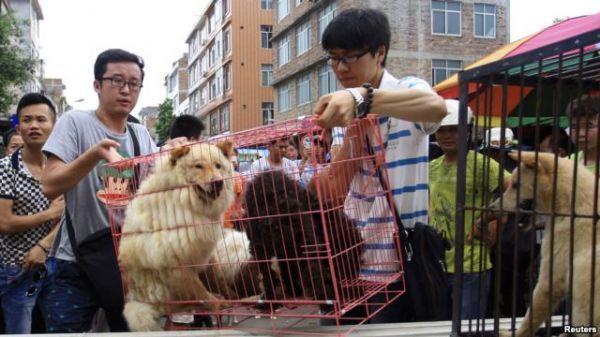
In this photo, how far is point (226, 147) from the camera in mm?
1917

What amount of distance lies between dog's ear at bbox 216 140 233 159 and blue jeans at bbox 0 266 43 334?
2117 mm

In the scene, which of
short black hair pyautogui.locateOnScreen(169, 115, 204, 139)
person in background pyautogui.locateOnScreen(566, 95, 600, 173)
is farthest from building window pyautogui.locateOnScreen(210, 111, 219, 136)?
person in background pyautogui.locateOnScreen(566, 95, 600, 173)

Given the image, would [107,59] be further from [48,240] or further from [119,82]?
[48,240]

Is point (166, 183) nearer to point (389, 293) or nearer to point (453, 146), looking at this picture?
point (389, 293)

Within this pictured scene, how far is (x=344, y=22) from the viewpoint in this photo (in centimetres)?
217

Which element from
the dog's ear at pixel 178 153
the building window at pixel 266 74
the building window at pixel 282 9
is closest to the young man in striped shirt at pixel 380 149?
the dog's ear at pixel 178 153

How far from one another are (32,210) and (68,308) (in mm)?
1199

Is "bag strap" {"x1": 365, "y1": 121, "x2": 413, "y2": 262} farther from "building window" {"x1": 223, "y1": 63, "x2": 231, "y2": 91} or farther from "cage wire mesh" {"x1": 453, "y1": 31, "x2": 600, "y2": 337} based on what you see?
"building window" {"x1": 223, "y1": 63, "x2": 231, "y2": 91}

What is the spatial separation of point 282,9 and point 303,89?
20.4 ft

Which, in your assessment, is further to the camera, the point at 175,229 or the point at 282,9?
the point at 282,9

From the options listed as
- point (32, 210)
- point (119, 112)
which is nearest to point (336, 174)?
point (119, 112)

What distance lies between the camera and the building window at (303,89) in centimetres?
2881

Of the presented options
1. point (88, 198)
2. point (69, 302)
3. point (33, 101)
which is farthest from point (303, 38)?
point (69, 302)

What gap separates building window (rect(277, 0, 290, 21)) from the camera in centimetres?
3131
